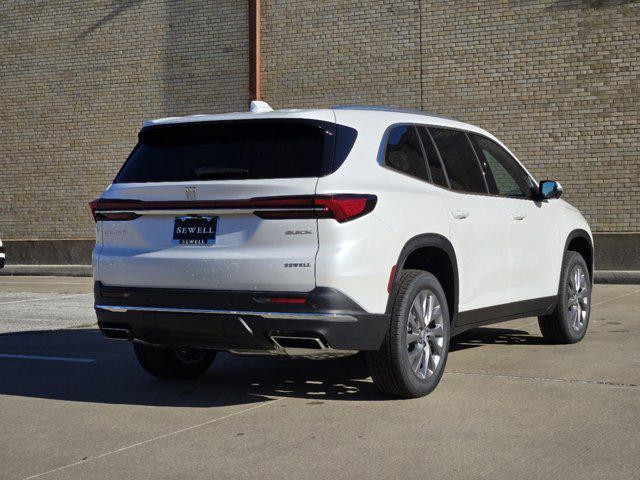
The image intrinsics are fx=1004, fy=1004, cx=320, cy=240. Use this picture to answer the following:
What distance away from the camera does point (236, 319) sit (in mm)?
5980

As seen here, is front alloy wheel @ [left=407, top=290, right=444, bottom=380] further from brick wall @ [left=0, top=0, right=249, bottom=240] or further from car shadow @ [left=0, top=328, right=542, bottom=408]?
brick wall @ [left=0, top=0, right=249, bottom=240]

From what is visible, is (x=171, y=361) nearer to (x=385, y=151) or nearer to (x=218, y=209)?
(x=218, y=209)

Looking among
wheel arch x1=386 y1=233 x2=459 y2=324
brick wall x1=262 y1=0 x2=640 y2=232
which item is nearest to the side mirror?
wheel arch x1=386 y1=233 x2=459 y2=324

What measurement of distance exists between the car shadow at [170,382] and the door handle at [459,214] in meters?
1.32

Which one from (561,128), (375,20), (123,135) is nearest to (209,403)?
(561,128)

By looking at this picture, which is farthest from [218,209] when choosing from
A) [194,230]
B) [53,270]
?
[53,270]

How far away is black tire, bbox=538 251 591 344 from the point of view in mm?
8734

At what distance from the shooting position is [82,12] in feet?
76.8

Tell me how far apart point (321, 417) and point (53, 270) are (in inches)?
652

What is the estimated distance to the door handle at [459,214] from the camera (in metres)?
A: 6.99

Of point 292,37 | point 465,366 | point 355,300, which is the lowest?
point 465,366

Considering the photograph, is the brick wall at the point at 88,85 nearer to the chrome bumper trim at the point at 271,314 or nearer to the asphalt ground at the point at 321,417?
the asphalt ground at the point at 321,417

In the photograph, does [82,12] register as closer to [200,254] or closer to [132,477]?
[200,254]

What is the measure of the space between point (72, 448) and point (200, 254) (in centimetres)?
140
